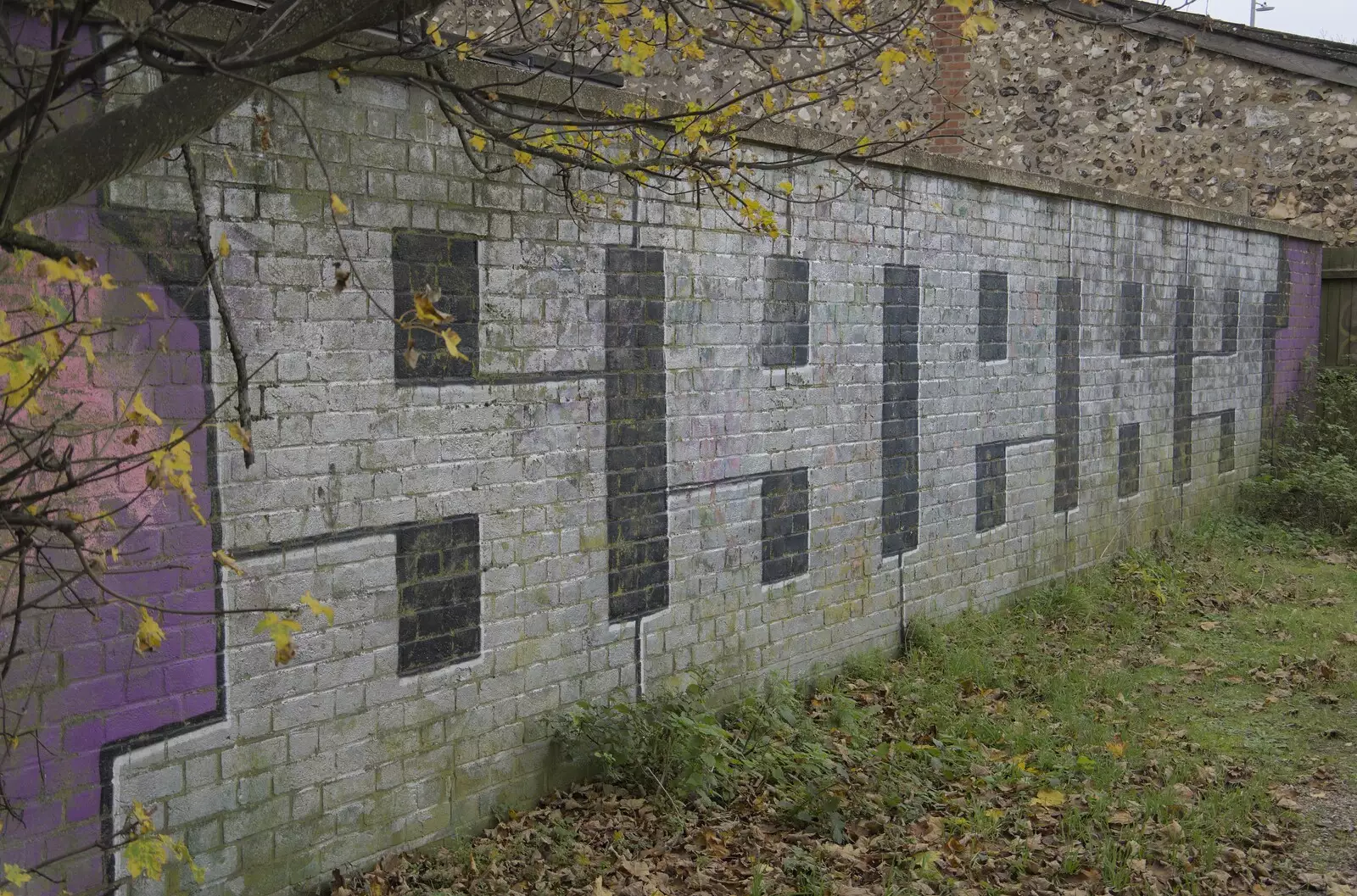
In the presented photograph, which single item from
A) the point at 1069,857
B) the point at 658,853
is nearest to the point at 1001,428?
the point at 1069,857

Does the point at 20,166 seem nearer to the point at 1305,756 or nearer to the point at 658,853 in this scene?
the point at 658,853

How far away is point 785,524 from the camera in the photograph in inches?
294

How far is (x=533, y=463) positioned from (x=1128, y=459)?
25.0 feet

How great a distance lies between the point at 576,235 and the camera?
5891 mm

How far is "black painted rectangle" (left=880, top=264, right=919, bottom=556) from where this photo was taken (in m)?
8.34

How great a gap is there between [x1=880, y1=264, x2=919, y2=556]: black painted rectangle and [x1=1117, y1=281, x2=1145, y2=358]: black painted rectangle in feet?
12.3

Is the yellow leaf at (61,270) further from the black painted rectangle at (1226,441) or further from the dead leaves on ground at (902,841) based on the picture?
the black painted rectangle at (1226,441)

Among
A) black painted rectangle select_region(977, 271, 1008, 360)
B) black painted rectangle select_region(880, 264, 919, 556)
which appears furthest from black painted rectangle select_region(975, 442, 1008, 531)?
black painted rectangle select_region(880, 264, 919, 556)

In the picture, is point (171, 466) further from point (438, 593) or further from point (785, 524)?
point (785, 524)

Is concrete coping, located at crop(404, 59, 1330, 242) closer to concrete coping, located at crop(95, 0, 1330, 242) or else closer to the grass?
concrete coping, located at crop(95, 0, 1330, 242)

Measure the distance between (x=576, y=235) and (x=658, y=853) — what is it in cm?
279

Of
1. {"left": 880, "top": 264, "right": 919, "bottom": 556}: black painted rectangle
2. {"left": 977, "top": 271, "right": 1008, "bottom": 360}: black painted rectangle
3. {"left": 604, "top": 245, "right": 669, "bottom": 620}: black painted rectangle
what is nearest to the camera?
{"left": 604, "top": 245, "right": 669, "bottom": 620}: black painted rectangle

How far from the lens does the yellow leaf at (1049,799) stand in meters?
5.98

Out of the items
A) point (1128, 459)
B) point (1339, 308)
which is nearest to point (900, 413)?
point (1128, 459)
